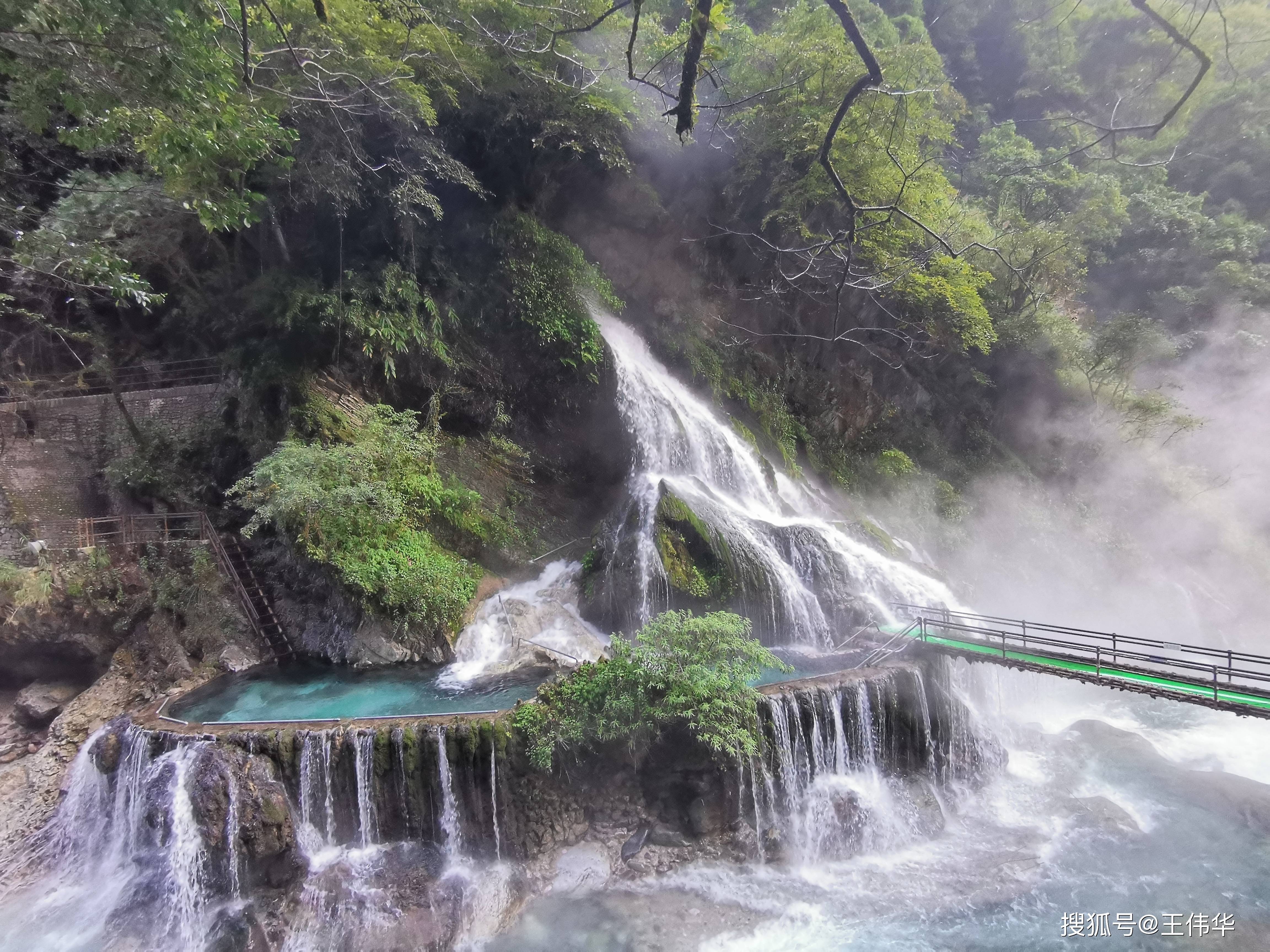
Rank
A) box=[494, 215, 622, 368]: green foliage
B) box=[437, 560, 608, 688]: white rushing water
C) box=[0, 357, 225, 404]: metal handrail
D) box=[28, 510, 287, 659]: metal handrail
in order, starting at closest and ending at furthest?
1. box=[437, 560, 608, 688]: white rushing water
2. box=[28, 510, 287, 659]: metal handrail
3. box=[0, 357, 225, 404]: metal handrail
4. box=[494, 215, 622, 368]: green foliage

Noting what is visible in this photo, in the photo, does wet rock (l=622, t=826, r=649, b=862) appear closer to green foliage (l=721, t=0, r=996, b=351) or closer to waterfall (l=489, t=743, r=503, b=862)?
waterfall (l=489, t=743, r=503, b=862)

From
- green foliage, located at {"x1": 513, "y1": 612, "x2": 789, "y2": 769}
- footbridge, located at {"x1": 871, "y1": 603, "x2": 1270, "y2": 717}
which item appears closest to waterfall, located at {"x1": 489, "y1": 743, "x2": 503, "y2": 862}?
green foliage, located at {"x1": 513, "y1": 612, "x2": 789, "y2": 769}

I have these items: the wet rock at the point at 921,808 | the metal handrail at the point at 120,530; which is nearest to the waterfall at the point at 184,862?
the metal handrail at the point at 120,530

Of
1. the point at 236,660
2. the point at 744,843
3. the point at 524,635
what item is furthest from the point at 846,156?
the point at 236,660

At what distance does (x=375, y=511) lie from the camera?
972 centimetres

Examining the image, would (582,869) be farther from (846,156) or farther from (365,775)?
(846,156)

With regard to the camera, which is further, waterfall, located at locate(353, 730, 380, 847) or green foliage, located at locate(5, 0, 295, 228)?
waterfall, located at locate(353, 730, 380, 847)

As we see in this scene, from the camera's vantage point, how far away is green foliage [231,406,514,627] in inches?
356

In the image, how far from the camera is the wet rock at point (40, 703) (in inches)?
345

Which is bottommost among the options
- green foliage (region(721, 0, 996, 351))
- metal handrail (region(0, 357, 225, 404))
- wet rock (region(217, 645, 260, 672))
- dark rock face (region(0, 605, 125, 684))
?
wet rock (region(217, 645, 260, 672))

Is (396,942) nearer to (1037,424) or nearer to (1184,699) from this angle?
(1184,699)

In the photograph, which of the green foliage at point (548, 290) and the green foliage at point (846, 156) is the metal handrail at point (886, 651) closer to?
the green foliage at point (846, 156)

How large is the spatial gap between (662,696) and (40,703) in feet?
31.2

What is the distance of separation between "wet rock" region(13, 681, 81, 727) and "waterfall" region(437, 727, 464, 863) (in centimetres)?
663
